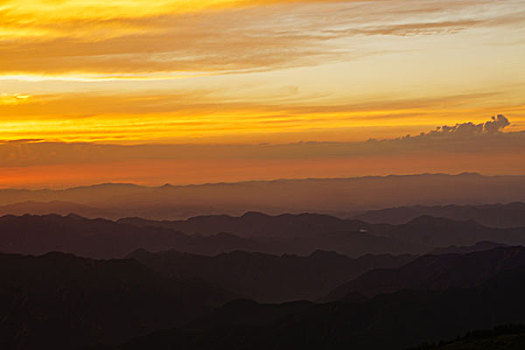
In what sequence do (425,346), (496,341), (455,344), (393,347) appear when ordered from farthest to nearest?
(393,347) < (425,346) < (455,344) < (496,341)

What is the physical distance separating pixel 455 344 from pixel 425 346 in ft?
50.5

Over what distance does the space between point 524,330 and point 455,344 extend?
13343 mm

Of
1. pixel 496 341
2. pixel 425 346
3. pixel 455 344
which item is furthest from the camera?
pixel 425 346

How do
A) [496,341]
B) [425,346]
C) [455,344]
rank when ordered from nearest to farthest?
[496,341], [455,344], [425,346]

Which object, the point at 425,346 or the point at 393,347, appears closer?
the point at 425,346

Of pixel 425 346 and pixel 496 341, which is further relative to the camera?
pixel 425 346

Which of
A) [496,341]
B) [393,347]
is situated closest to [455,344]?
[496,341]

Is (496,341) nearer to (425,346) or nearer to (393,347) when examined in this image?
(425,346)

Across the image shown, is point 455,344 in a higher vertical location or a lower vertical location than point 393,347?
higher

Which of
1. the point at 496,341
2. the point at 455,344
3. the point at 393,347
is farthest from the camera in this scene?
the point at 393,347

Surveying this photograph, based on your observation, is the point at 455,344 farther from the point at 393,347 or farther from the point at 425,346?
the point at 393,347

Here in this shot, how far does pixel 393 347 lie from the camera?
19950 cm

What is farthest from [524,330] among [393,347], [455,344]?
[393,347]

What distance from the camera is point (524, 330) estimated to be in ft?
414
